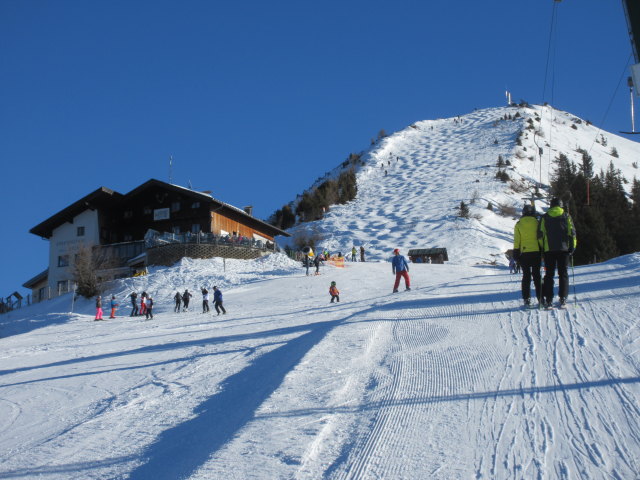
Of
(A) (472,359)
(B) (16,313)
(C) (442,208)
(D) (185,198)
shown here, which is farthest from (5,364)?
(C) (442,208)

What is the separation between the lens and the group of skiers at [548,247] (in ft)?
30.8

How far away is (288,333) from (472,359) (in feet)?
15.9

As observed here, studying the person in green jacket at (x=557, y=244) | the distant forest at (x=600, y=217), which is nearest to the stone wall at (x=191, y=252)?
the distant forest at (x=600, y=217)

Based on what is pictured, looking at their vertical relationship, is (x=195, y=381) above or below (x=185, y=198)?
below

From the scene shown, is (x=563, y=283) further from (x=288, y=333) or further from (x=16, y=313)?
(x=16, y=313)

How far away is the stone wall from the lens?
37.7 m

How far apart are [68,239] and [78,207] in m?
2.58

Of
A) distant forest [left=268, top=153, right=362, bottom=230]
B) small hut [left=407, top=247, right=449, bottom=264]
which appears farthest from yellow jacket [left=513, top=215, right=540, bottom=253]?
distant forest [left=268, top=153, right=362, bottom=230]

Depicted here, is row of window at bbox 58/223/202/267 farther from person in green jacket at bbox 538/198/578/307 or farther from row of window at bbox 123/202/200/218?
person in green jacket at bbox 538/198/578/307

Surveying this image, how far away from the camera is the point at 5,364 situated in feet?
42.3

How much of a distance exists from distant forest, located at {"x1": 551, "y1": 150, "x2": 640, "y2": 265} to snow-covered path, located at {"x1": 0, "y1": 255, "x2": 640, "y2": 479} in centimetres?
2441

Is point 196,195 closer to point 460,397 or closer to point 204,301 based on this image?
point 204,301

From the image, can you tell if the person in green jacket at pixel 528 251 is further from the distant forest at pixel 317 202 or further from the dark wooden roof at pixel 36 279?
the distant forest at pixel 317 202

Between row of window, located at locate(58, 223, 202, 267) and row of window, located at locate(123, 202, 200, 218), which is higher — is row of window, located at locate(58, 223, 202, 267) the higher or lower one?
the lower one
